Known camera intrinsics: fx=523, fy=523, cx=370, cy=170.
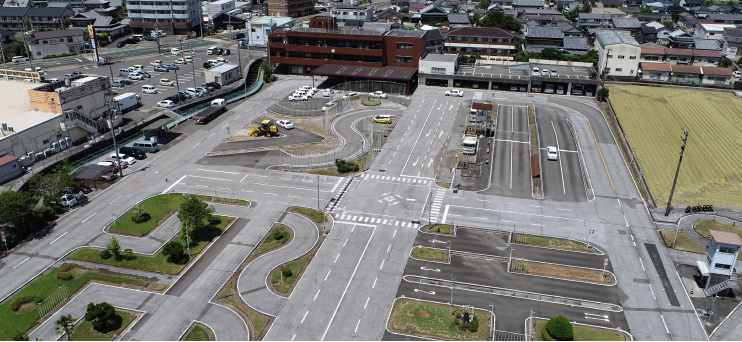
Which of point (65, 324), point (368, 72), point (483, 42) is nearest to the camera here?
point (65, 324)

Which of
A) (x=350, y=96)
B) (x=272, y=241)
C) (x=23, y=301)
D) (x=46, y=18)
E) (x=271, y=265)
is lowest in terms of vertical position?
(x=23, y=301)

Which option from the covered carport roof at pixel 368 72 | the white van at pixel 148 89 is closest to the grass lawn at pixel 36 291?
the white van at pixel 148 89

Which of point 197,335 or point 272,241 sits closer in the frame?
point 197,335

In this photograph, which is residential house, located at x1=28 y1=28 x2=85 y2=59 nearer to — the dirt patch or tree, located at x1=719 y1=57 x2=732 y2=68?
the dirt patch

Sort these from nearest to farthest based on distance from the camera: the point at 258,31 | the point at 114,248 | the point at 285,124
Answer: the point at 114,248, the point at 285,124, the point at 258,31

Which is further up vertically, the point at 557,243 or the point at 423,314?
the point at 557,243

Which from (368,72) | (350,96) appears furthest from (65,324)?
(368,72)

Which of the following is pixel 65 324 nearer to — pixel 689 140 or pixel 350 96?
pixel 350 96
